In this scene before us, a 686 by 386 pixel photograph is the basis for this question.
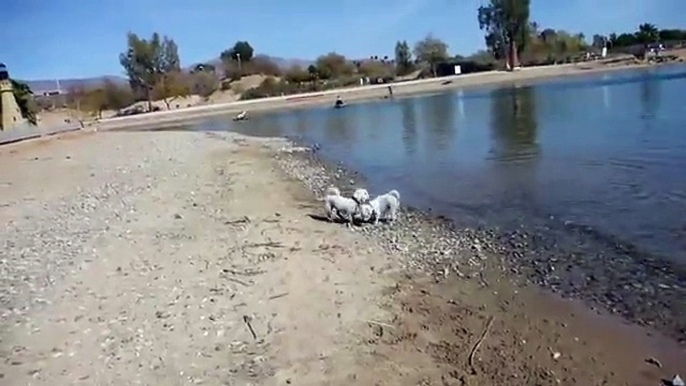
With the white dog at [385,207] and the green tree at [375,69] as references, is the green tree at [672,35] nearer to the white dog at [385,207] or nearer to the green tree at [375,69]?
the green tree at [375,69]

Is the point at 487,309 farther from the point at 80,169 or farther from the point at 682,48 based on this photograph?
the point at 682,48

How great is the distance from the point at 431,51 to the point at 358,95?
45219mm

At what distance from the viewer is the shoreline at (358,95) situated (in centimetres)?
7662

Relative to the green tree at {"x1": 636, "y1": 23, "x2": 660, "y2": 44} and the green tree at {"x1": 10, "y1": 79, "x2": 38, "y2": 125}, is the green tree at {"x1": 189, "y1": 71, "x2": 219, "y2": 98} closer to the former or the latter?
the green tree at {"x1": 10, "y1": 79, "x2": 38, "y2": 125}

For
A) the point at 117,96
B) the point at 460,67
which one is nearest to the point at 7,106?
the point at 117,96

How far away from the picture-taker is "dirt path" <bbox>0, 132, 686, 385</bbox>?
5.87 meters

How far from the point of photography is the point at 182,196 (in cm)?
1580

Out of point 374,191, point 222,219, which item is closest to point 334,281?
point 222,219

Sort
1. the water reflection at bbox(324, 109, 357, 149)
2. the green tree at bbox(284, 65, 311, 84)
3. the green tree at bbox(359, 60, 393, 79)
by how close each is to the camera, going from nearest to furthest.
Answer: the water reflection at bbox(324, 109, 357, 149), the green tree at bbox(284, 65, 311, 84), the green tree at bbox(359, 60, 393, 79)

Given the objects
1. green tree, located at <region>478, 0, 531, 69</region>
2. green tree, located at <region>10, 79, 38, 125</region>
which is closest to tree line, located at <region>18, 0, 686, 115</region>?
green tree, located at <region>478, 0, 531, 69</region>

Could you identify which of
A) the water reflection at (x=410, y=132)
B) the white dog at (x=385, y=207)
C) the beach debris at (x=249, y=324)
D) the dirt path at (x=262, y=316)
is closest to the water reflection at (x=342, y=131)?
the water reflection at (x=410, y=132)

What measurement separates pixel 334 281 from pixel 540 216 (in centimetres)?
571

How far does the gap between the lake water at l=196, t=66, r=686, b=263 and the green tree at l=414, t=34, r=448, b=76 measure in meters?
86.6

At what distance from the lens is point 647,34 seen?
134875 mm
